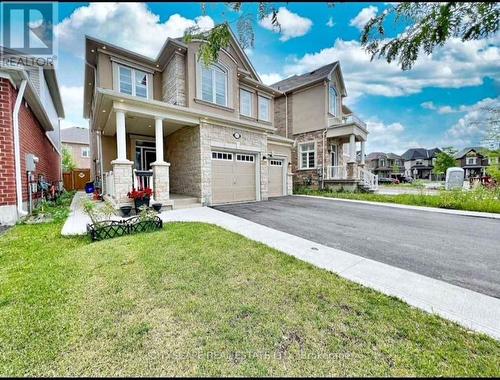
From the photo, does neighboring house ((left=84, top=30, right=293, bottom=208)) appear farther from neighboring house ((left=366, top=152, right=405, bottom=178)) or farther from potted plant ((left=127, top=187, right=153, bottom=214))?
neighboring house ((left=366, top=152, right=405, bottom=178))

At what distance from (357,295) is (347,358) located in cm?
112

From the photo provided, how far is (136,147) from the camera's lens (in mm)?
12445

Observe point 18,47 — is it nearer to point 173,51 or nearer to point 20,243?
point 173,51

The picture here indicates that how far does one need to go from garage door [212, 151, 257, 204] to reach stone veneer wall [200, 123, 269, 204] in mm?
357

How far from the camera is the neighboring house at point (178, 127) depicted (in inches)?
345

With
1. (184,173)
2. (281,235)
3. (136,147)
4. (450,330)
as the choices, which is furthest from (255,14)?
(136,147)

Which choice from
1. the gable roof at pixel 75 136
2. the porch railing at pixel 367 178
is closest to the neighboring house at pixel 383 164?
the porch railing at pixel 367 178

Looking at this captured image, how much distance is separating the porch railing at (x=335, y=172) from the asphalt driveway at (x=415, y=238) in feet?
26.3

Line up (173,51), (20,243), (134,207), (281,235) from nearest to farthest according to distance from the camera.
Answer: (20,243) → (281,235) → (134,207) → (173,51)

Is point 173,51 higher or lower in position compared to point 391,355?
higher

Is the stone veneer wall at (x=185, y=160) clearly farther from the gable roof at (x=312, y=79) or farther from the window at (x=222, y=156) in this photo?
the gable roof at (x=312, y=79)

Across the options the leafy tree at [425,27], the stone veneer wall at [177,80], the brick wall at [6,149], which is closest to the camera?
the leafy tree at [425,27]

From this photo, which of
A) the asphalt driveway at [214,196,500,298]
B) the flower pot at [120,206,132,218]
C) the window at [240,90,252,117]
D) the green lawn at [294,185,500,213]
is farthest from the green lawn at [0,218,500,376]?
the window at [240,90,252,117]

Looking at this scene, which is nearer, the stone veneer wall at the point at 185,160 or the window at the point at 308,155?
the stone veneer wall at the point at 185,160
